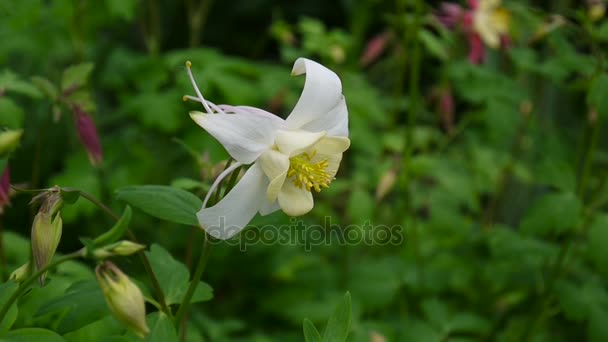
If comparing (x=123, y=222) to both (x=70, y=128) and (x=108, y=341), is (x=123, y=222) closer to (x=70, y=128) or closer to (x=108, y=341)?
(x=108, y=341)

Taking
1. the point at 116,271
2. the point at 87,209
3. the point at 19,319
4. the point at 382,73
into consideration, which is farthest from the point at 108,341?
the point at 382,73

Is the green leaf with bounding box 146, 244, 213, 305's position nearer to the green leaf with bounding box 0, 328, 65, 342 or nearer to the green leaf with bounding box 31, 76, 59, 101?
the green leaf with bounding box 0, 328, 65, 342

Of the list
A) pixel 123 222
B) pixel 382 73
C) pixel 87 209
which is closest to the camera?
pixel 123 222

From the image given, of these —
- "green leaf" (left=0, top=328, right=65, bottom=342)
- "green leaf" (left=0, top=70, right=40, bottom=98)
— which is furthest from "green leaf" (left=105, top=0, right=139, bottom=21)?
"green leaf" (left=0, top=328, right=65, bottom=342)

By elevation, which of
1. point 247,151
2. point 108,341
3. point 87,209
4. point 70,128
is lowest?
point 70,128

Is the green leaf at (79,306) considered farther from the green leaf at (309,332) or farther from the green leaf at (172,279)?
the green leaf at (309,332)

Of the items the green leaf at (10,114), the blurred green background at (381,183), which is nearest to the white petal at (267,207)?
the green leaf at (10,114)

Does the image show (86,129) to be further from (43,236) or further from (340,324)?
(340,324)
